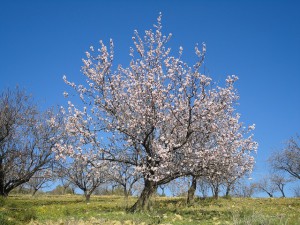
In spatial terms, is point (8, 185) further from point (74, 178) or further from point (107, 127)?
point (107, 127)

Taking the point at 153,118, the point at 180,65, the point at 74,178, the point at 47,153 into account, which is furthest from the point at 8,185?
the point at 180,65

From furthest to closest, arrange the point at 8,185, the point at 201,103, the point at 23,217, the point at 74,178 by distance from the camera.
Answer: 1. the point at 74,178
2. the point at 8,185
3. the point at 201,103
4. the point at 23,217

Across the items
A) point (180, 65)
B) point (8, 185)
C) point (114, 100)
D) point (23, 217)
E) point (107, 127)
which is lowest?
point (23, 217)

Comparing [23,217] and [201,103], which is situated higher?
[201,103]

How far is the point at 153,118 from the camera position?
67.6ft

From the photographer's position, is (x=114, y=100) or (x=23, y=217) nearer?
(x=23, y=217)

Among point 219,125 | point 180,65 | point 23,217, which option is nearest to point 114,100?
point 180,65

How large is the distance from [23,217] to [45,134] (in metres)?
22.3

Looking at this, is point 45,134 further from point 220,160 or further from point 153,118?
point 220,160

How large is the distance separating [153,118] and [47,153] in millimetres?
19220

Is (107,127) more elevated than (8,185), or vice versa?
(107,127)

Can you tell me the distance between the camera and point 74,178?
4253cm

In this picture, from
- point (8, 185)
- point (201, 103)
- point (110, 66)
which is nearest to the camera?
point (201, 103)

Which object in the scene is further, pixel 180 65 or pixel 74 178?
pixel 74 178
